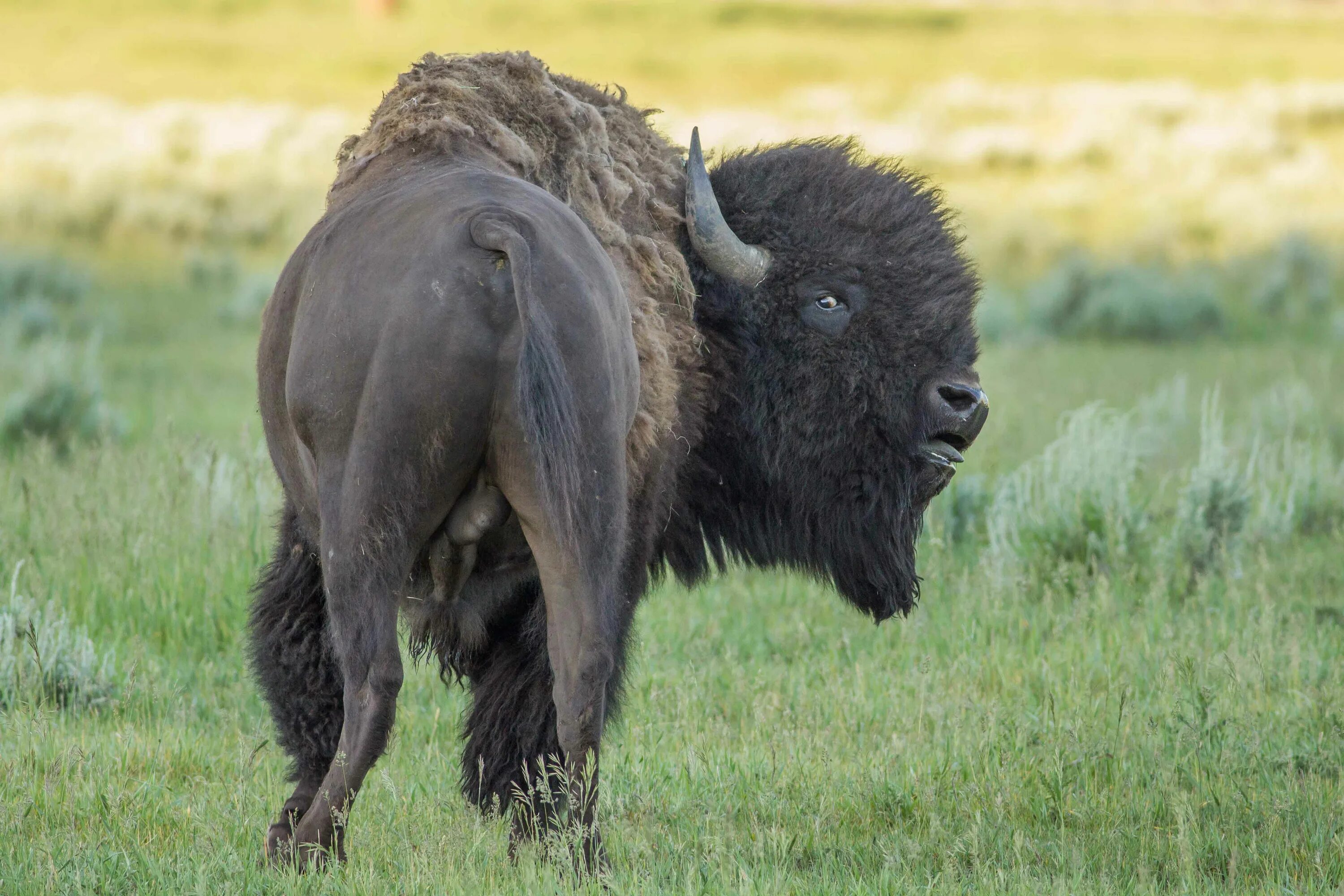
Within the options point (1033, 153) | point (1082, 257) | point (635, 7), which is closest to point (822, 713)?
point (1082, 257)

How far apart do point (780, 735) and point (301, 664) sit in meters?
1.95

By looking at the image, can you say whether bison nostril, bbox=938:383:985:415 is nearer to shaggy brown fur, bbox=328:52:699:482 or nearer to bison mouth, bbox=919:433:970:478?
bison mouth, bbox=919:433:970:478

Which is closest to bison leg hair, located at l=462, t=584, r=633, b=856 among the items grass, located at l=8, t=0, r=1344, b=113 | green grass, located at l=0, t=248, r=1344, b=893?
green grass, located at l=0, t=248, r=1344, b=893

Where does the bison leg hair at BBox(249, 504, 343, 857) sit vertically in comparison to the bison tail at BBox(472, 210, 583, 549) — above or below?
below

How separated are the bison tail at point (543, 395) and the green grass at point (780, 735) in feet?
3.30

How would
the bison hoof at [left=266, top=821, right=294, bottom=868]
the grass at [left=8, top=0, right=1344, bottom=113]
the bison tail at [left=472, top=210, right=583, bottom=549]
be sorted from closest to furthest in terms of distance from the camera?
the bison tail at [left=472, top=210, right=583, bottom=549]
the bison hoof at [left=266, top=821, right=294, bottom=868]
the grass at [left=8, top=0, right=1344, bottom=113]

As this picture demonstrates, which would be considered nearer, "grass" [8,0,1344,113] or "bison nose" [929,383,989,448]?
"bison nose" [929,383,989,448]

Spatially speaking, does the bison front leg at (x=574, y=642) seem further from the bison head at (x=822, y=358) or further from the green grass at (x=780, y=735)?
the bison head at (x=822, y=358)

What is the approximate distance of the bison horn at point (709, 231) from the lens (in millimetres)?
4496

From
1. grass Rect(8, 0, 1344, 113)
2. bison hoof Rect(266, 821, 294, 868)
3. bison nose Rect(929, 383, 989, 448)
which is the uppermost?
bison nose Rect(929, 383, 989, 448)

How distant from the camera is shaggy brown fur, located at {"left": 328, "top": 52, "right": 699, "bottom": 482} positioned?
3.90 meters

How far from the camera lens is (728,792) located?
475 cm

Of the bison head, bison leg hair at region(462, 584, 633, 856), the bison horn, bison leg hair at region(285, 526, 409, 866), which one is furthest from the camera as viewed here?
the bison head

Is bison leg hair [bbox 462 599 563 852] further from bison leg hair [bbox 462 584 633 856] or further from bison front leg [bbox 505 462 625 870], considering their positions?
bison front leg [bbox 505 462 625 870]
